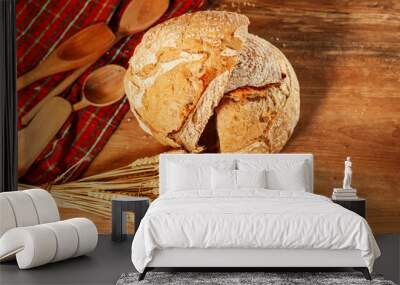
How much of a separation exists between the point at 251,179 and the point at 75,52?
2.40 m

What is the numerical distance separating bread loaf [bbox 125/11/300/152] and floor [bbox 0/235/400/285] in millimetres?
1585

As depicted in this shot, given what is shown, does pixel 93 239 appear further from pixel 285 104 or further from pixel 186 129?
pixel 285 104

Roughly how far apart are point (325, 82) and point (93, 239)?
298cm

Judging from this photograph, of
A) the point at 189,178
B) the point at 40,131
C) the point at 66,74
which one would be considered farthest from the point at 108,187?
the point at 66,74

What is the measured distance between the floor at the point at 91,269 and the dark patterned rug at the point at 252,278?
0.19m

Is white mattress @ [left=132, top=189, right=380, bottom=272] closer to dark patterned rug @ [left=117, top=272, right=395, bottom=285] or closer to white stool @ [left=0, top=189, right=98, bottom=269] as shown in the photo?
dark patterned rug @ [left=117, top=272, right=395, bottom=285]

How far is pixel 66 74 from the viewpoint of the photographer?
22.9ft

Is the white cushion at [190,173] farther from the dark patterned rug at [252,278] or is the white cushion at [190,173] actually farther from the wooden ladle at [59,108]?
the dark patterned rug at [252,278]

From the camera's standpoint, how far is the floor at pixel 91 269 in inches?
183

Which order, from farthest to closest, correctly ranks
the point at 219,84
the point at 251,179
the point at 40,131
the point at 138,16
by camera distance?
the point at 40,131, the point at 138,16, the point at 219,84, the point at 251,179

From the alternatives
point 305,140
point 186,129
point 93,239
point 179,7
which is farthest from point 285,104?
point 93,239

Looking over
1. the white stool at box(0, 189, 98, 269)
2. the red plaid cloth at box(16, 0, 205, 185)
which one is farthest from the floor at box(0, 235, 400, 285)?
the red plaid cloth at box(16, 0, 205, 185)

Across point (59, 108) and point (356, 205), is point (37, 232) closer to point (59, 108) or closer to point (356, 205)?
point (59, 108)

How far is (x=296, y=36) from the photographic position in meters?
6.82
